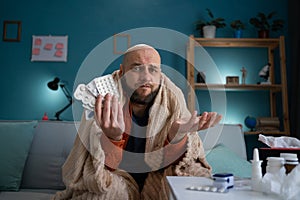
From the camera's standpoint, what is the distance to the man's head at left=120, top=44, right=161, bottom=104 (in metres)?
1.11

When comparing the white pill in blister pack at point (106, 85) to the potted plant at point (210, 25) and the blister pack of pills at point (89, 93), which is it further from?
the potted plant at point (210, 25)

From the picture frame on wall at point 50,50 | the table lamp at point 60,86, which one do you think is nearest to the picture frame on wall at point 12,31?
the picture frame on wall at point 50,50

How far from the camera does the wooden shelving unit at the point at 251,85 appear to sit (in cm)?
247

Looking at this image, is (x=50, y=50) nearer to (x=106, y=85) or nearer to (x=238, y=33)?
(x=238, y=33)

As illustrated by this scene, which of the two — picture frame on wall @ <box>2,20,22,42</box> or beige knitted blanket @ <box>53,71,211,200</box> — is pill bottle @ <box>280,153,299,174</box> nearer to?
beige knitted blanket @ <box>53,71,211,200</box>

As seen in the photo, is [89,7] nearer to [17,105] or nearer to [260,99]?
[17,105]

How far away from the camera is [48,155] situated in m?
1.53

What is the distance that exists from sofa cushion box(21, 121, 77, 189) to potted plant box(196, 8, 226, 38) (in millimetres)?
1503

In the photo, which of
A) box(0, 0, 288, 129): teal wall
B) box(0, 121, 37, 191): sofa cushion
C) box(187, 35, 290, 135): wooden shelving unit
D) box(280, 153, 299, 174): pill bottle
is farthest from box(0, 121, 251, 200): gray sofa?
box(0, 0, 288, 129): teal wall

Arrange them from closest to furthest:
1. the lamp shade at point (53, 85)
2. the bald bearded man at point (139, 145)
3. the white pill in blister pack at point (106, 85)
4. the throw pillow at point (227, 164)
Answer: the bald bearded man at point (139, 145)
the white pill in blister pack at point (106, 85)
the throw pillow at point (227, 164)
the lamp shade at point (53, 85)

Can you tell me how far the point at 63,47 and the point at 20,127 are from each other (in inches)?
55.5

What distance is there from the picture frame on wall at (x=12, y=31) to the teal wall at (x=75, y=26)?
35 mm

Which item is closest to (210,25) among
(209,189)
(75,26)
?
(75,26)

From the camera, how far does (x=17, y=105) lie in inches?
109
